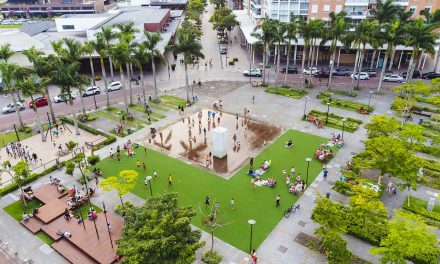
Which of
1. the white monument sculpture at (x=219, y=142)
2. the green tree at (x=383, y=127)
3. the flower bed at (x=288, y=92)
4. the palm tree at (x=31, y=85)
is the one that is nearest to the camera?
the green tree at (x=383, y=127)

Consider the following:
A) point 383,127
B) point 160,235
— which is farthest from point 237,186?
point 383,127

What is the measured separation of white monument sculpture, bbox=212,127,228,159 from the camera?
47.8 meters

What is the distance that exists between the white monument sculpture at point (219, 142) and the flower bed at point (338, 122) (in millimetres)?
19961

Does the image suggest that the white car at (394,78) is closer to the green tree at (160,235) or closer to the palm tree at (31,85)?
the green tree at (160,235)

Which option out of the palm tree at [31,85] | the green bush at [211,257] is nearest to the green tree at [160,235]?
the green bush at [211,257]

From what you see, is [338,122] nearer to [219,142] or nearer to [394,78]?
[219,142]

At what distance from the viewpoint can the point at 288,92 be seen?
7194cm

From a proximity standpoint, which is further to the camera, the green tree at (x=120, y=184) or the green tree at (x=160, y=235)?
the green tree at (x=120, y=184)

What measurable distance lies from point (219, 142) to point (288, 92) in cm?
2952

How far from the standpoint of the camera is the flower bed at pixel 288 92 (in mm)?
70312

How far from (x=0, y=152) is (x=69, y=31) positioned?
193ft

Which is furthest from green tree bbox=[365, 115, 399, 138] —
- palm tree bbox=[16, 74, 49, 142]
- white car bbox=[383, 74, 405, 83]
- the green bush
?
palm tree bbox=[16, 74, 49, 142]

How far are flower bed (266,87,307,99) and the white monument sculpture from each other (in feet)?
87.9

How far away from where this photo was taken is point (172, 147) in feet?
173
